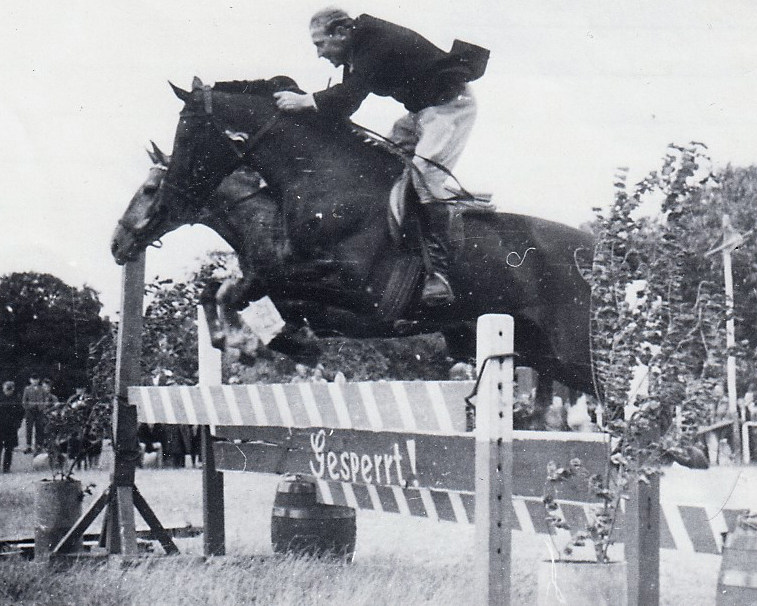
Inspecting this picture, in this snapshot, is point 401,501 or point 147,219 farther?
point 147,219

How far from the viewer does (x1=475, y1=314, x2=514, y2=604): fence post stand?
2891 mm

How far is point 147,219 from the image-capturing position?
5320mm

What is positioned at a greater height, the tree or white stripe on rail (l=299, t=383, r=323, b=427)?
the tree

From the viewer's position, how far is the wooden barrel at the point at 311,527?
17.9ft

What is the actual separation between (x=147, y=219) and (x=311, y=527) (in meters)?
1.82

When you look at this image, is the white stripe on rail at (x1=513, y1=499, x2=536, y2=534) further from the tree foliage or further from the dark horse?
the dark horse

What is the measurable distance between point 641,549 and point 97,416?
4.06 metres

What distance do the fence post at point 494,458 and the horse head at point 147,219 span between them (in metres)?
2.65

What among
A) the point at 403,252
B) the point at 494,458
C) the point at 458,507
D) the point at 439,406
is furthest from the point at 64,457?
the point at 494,458

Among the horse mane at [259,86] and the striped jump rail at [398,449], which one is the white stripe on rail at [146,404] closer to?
the striped jump rail at [398,449]

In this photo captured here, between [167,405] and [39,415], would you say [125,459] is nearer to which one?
[167,405]

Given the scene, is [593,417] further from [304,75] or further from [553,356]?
[304,75]

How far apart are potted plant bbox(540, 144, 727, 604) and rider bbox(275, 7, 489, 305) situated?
5.43 feet

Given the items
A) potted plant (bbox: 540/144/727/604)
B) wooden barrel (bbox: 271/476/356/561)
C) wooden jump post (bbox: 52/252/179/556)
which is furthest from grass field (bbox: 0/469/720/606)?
potted plant (bbox: 540/144/727/604)
